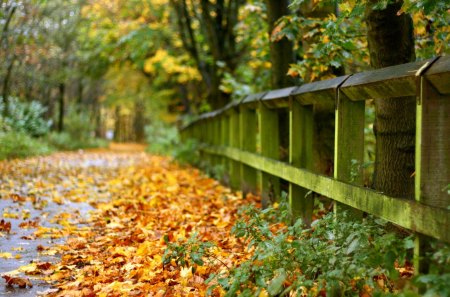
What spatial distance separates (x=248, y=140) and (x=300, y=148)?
94.5 inches

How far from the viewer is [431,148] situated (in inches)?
116

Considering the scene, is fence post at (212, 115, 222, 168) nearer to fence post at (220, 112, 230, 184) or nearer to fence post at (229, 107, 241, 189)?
fence post at (220, 112, 230, 184)

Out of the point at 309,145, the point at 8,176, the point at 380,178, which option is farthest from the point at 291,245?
the point at 8,176

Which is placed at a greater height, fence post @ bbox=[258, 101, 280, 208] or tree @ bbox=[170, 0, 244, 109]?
tree @ bbox=[170, 0, 244, 109]

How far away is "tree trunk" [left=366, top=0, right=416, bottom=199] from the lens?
426 cm

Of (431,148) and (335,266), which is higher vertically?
(431,148)

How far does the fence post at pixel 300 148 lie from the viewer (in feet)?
18.1

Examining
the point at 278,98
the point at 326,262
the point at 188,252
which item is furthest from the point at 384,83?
the point at 278,98

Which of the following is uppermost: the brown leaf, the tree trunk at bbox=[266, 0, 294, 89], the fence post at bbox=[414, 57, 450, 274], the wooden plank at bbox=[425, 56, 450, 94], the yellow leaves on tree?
the yellow leaves on tree

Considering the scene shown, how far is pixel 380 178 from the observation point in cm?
443

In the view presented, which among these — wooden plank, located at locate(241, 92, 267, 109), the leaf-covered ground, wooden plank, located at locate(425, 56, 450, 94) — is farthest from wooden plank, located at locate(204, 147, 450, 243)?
wooden plank, located at locate(241, 92, 267, 109)

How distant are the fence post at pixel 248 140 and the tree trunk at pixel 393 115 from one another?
3.47 m

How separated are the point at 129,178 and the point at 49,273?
739 centimetres

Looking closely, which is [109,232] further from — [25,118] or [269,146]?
[25,118]
